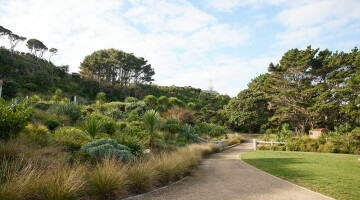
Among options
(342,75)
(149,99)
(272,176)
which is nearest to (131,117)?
(149,99)

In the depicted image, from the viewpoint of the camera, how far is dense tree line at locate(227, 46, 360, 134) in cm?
2048

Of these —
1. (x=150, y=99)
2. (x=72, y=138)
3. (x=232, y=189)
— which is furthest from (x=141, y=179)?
(x=150, y=99)

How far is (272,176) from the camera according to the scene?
6.46 metres

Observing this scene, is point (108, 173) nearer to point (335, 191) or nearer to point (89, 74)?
point (335, 191)

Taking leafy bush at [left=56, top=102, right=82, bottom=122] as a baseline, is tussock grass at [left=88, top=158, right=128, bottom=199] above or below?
below

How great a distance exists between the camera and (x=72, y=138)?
23.6 feet

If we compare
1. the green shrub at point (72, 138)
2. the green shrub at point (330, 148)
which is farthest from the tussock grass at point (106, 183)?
the green shrub at point (330, 148)

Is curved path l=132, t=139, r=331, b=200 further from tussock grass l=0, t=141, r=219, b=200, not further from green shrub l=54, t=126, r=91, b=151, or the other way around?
green shrub l=54, t=126, r=91, b=151

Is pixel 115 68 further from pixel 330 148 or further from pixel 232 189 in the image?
pixel 232 189

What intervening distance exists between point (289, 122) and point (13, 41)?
153 feet

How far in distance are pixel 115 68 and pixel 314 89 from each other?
34000 mm

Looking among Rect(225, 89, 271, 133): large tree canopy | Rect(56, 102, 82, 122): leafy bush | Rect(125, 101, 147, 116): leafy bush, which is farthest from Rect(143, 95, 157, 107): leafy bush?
Rect(225, 89, 271, 133): large tree canopy

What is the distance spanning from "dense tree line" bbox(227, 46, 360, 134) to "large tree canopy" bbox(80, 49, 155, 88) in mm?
21830

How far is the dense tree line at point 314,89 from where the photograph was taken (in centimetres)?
2048
